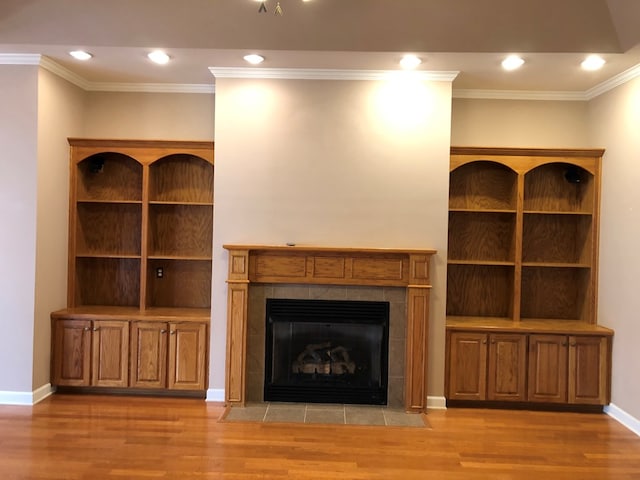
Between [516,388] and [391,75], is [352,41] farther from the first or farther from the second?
[516,388]

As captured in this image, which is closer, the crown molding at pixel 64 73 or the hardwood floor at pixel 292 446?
the hardwood floor at pixel 292 446

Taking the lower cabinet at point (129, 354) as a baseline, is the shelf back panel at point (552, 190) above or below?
above

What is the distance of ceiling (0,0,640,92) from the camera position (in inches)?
135

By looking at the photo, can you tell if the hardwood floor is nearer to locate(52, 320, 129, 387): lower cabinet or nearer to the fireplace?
locate(52, 320, 129, 387): lower cabinet

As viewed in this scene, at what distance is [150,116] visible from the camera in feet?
15.3

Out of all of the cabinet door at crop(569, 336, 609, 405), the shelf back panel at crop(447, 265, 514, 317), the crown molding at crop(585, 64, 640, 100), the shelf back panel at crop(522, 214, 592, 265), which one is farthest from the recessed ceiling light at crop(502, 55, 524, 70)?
the cabinet door at crop(569, 336, 609, 405)

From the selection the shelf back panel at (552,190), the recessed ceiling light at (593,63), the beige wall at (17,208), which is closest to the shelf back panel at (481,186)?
the shelf back panel at (552,190)

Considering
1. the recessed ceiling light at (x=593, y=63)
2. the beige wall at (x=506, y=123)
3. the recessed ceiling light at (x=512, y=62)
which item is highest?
the recessed ceiling light at (x=593, y=63)

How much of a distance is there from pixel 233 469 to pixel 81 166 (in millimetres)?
3042

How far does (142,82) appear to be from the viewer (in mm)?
4555

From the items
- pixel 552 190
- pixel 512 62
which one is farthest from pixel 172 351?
pixel 552 190

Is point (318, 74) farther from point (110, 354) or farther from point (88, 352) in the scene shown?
point (88, 352)

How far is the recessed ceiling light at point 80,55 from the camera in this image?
3736mm

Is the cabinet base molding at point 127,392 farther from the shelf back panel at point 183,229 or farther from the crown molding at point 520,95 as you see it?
the crown molding at point 520,95
